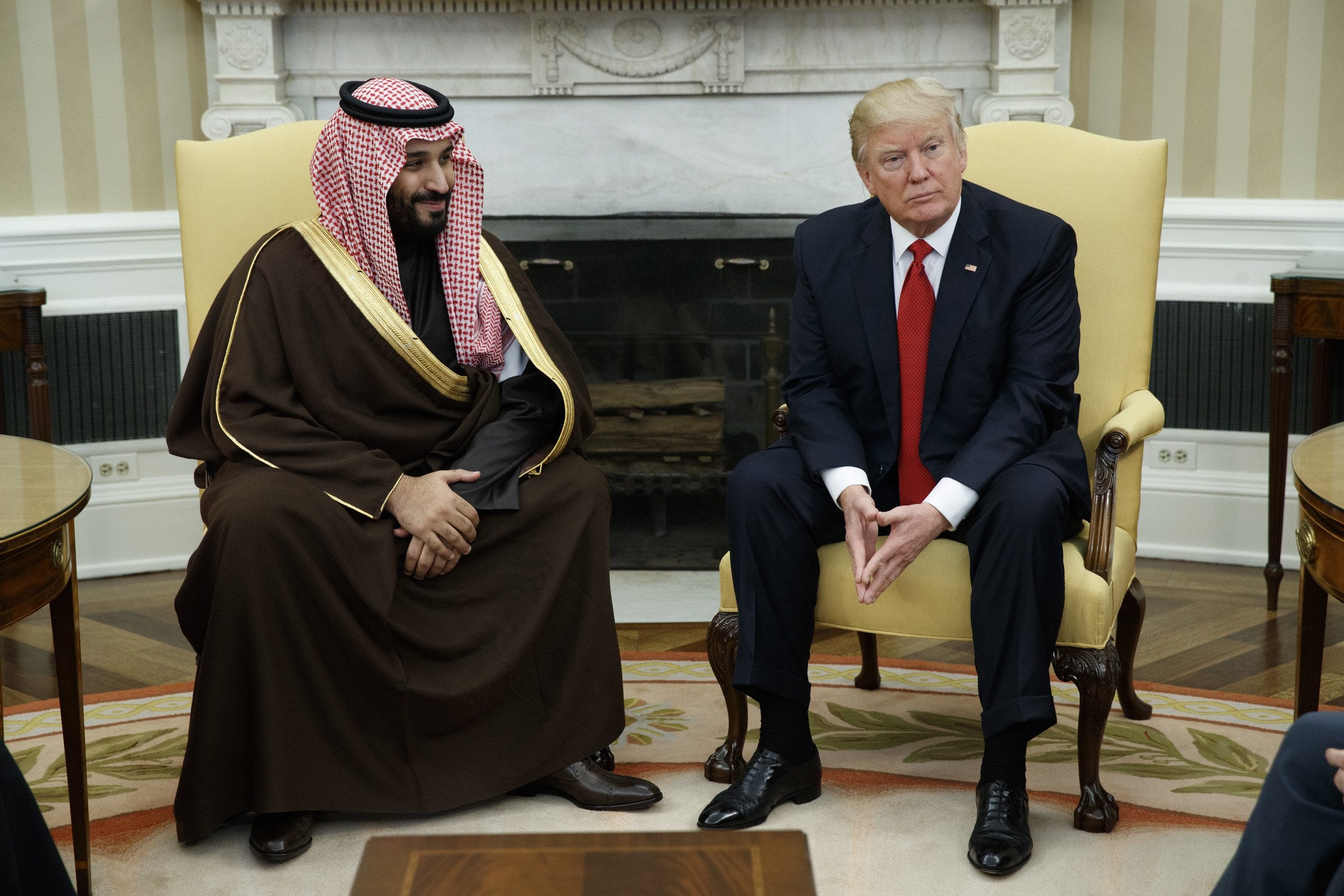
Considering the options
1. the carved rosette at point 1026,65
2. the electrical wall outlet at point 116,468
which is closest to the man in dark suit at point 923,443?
the carved rosette at point 1026,65

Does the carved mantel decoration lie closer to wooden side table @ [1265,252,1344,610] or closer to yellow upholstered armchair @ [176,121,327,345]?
wooden side table @ [1265,252,1344,610]

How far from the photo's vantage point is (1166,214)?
4.04 metres

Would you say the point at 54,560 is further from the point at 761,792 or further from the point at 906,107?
the point at 906,107

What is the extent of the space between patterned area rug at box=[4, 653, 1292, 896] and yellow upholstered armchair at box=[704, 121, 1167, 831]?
0.38 ft

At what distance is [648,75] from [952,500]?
7.33 feet

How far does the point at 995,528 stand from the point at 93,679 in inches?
86.4

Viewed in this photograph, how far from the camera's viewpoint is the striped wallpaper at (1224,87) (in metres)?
3.94

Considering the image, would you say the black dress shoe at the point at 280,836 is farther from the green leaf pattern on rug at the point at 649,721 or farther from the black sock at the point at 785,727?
the black sock at the point at 785,727

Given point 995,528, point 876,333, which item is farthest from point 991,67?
point 995,528

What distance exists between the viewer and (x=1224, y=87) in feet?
13.2

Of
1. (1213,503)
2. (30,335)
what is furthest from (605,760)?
(1213,503)

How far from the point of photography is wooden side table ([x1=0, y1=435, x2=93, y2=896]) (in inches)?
75.6

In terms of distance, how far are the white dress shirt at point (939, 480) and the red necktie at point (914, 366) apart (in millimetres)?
11

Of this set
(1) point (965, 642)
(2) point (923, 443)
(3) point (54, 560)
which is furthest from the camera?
(1) point (965, 642)
